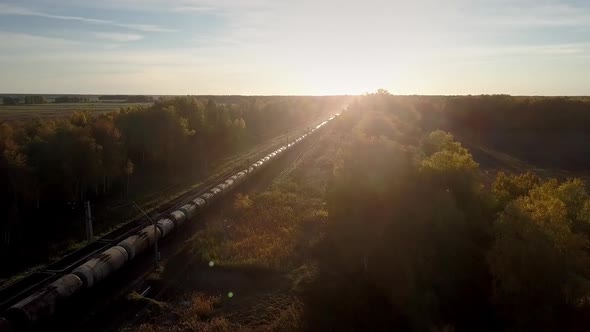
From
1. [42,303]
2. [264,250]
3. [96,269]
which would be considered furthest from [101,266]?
[264,250]

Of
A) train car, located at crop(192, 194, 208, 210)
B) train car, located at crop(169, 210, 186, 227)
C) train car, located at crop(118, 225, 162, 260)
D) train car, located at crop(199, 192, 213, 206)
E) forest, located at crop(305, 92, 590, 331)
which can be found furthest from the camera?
train car, located at crop(199, 192, 213, 206)

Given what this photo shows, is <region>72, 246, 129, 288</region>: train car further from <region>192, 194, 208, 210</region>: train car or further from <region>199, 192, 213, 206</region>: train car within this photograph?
<region>199, 192, 213, 206</region>: train car

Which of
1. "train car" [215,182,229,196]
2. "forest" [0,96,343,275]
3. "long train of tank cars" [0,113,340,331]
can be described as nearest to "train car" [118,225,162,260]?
"long train of tank cars" [0,113,340,331]

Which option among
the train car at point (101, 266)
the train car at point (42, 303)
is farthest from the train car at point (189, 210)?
the train car at point (42, 303)

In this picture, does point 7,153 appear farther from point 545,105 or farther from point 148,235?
point 545,105

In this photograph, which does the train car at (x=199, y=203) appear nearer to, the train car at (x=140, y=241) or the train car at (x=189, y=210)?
the train car at (x=189, y=210)

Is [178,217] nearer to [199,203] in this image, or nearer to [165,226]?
[165,226]

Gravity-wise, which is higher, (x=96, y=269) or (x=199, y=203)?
(x=199, y=203)
